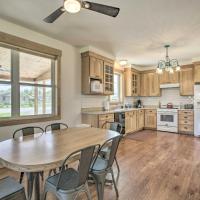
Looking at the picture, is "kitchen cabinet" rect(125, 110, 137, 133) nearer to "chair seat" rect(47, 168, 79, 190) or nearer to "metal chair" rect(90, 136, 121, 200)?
"metal chair" rect(90, 136, 121, 200)

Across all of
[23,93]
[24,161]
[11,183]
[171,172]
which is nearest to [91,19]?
[23,93]

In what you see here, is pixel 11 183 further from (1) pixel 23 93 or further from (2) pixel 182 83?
(2) pixel 182 83

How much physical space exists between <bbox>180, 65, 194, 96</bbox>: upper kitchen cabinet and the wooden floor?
212cm

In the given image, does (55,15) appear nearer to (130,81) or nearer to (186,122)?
(130,81)

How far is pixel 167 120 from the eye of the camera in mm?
5859

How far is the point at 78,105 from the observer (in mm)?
4316

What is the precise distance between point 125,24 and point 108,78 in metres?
2.12

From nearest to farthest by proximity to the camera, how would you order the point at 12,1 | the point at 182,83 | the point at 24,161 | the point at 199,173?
the point at 24,161 → the point at 12,1 → the point at 199,173 → the point at 182,83

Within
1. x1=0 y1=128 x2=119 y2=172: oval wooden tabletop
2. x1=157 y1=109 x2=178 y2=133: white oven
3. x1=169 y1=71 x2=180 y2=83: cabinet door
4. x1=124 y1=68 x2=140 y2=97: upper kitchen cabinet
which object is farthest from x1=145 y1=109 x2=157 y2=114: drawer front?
x1=0 y1=128 x2=119 y2=172: oval wooden tabletop

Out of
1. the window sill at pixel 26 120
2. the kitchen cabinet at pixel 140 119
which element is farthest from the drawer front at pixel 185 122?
the window sill at pixel 26 120

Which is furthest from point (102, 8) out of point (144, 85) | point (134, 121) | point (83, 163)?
point (144, 85)

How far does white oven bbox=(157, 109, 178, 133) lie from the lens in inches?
224

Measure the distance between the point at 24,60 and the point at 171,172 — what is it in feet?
11.4

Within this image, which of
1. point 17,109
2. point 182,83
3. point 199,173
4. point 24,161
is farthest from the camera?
point 182,83
